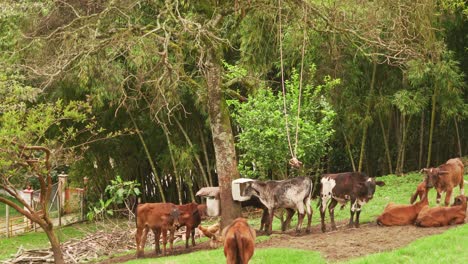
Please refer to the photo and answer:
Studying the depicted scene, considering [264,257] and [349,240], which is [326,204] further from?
[264,257]

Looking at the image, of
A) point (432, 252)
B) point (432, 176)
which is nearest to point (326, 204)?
point (432, 176)

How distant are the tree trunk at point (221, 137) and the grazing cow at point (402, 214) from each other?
232cm

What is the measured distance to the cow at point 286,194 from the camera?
34.4 ft

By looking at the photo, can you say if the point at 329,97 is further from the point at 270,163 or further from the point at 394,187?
the point at 270,163

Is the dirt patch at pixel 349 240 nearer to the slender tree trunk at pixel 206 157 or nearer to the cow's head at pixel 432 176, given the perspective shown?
the cow's head at pixel 432 176

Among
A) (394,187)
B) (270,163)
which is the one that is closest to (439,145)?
(394,187)

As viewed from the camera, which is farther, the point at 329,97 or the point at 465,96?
the point at 465,96

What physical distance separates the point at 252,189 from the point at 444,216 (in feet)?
9.43

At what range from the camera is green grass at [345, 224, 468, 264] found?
7.95 metres

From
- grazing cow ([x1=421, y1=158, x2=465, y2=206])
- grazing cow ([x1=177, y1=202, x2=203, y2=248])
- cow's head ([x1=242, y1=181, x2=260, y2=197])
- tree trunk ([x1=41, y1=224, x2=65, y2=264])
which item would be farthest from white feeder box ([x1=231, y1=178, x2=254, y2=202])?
tree trunk ([x1=41, y1=224, x2=65, y2=264])

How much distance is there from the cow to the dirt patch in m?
0.42

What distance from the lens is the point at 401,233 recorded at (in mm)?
9727

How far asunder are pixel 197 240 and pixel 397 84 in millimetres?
6817

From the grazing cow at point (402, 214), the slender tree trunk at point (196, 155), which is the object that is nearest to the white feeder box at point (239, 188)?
the grazing cow at point (402, 214)
